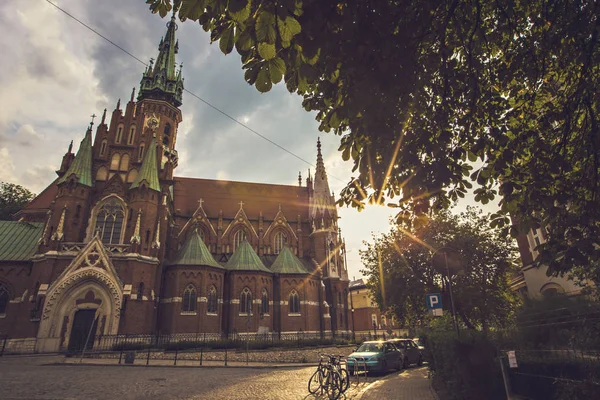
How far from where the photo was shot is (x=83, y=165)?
98.5 feet

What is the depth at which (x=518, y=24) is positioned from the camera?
6.46 m

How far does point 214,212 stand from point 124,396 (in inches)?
1260

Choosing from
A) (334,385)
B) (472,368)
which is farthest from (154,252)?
(472,368)

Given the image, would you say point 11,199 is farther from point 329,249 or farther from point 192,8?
point 192,8

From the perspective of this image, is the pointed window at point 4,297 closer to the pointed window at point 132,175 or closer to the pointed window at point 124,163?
the pointed window at point 132,175

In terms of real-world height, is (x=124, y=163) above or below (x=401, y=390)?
above

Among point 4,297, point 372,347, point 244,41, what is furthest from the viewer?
point 4,297

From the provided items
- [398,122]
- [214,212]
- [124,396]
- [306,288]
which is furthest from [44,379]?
[214,212]

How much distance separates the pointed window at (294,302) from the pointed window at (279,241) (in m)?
7.06

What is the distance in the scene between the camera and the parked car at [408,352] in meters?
18.3

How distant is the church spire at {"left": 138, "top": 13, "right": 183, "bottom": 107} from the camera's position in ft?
137

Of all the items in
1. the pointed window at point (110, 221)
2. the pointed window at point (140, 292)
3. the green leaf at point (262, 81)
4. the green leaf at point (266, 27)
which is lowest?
the green leaf at point (262, 81)

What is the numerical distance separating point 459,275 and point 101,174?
1184 inches

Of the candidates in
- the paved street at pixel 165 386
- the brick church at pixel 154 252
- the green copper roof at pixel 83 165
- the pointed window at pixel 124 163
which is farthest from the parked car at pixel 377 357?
the pointed window at pixel 124 163
